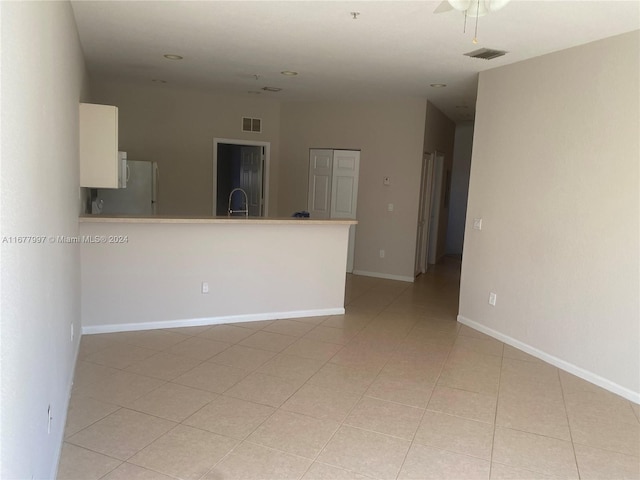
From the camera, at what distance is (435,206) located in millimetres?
8055

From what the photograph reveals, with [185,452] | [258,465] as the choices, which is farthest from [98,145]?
[258,465]

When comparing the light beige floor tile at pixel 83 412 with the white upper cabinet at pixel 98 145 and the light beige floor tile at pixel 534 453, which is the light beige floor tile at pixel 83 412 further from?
the light beige floor tile at pixel 534 453

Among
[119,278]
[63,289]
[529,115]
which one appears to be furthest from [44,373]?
[529,115]

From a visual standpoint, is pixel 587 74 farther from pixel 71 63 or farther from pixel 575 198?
pixel 71 63

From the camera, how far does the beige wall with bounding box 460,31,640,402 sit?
129 inches

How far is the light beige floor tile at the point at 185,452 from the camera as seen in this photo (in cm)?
224

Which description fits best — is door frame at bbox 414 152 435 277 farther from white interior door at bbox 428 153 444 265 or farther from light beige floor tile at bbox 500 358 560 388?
light beige floor tile at bbox 500 358 560 388

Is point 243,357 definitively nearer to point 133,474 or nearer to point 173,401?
point 173,401

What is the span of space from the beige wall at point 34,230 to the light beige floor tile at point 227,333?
1367 millimetres

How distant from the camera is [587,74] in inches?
139

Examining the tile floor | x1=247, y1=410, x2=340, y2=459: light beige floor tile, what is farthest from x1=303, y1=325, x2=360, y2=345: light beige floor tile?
x1=247, y1=410, x2=340, y2=459: light beige floor tile

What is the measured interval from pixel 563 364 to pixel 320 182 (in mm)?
4392

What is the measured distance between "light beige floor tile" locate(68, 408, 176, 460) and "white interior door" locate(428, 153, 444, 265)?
19.2 feet

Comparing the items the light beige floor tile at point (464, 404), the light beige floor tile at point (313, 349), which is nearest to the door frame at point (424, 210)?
the light beige floor tile at point (313, 349)
